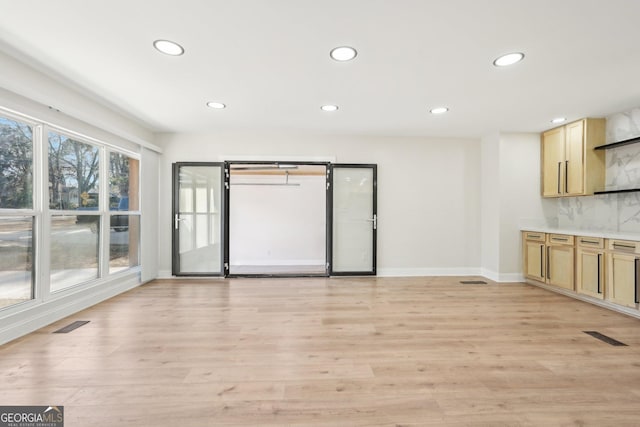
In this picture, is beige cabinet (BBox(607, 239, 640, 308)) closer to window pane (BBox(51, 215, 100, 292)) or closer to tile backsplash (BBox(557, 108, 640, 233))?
tile backsplash (BBox(557, 108, 640, 233))

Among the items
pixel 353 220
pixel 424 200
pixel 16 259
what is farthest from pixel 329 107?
pixel 16 259

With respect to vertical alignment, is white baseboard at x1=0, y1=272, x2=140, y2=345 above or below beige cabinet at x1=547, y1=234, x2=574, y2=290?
below

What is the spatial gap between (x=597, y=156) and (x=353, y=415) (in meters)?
4.62

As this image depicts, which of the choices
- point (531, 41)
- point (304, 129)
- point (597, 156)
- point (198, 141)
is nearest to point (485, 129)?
point (597, 156)

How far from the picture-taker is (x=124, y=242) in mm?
4043

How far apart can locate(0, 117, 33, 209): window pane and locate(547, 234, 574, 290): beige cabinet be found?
625 cm

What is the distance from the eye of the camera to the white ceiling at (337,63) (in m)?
1.73

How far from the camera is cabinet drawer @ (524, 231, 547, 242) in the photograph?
158 inches

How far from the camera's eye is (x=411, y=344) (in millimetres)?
2309

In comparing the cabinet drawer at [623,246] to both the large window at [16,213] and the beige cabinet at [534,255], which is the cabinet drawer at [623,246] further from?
the large window at [16,213]

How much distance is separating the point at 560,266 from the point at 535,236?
559 millimetres

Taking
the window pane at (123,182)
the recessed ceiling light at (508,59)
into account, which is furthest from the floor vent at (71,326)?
the recessed ceiling light at (508,59)

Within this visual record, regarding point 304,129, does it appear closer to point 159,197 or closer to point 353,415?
point 159,197

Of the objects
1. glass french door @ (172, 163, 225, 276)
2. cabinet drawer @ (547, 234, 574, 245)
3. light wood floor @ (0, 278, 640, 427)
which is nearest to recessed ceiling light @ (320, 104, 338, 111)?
glass french door @ (172, 163, 225, 276)
